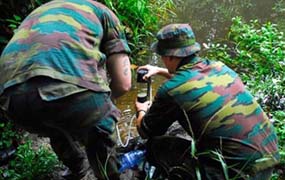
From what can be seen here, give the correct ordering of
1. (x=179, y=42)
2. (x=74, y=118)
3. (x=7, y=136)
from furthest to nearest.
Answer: (x=7, y=136)
(x=179, y=42)
(x=74, y=118)

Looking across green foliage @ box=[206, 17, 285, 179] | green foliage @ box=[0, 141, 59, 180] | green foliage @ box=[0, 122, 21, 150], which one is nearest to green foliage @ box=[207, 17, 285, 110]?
green foliage @ box=[206, 17, 285, 179]

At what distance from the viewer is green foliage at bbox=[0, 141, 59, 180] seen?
127 inches

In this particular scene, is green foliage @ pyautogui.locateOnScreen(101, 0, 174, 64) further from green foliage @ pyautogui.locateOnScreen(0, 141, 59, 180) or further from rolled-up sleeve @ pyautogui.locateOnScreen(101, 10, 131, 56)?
rolled-up sleeve @ pyautogui.locateOnScreen(101, 10, 131, 56)

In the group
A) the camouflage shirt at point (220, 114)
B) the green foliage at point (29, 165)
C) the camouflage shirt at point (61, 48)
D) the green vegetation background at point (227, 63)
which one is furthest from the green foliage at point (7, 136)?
the camouflage shirt at point (220, 114)

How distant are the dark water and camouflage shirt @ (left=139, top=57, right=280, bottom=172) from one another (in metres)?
3.63

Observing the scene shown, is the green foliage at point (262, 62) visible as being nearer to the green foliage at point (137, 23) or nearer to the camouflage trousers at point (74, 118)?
the green foliage at point (137, 23)

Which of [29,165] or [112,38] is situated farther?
[29,165]

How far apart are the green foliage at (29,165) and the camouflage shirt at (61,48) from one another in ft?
3.19

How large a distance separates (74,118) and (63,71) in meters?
0.28


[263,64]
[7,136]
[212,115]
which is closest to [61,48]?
[212,115]

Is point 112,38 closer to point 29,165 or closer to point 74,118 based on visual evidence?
point 74,118

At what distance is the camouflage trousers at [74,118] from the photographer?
2.41 meters

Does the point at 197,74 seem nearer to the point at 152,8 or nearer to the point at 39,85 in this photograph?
the point at 39,85

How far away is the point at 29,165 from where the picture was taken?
10.7ft
